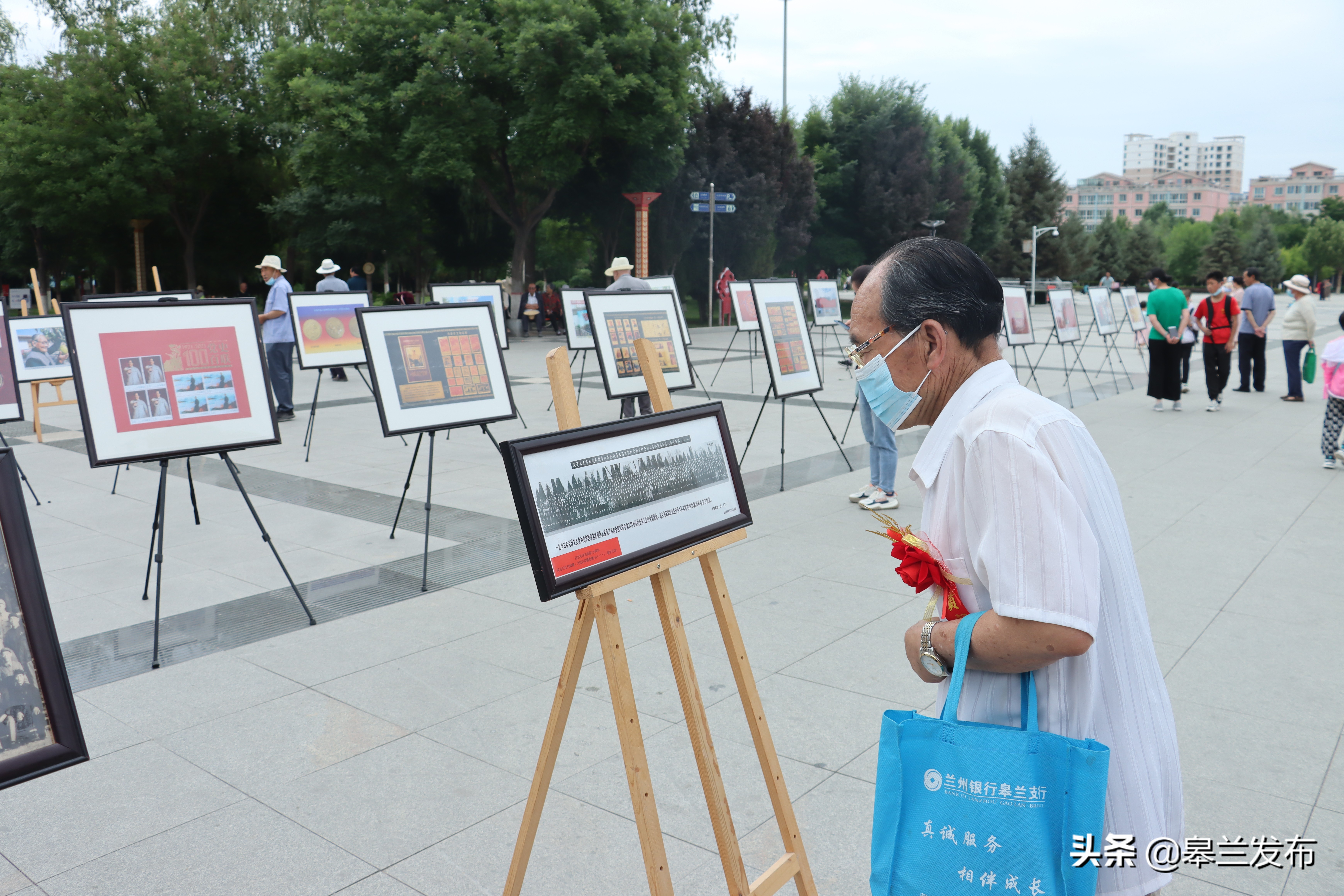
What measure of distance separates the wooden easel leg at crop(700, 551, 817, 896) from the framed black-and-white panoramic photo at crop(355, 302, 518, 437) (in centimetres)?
379

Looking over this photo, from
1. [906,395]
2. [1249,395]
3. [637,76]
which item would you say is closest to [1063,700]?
[906,395]

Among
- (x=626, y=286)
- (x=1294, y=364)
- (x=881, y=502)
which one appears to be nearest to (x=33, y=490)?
(x=626, y=286)

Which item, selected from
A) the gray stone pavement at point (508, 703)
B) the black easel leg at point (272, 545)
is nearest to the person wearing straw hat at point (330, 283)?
the gray stone pavement at point (508, 703)

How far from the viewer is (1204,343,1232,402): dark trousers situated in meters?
12.6

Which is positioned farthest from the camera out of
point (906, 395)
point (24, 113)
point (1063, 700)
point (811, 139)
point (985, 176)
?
point (985, 176)

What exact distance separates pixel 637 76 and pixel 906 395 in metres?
23.2

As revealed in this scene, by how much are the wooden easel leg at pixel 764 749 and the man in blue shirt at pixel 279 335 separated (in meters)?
10.2

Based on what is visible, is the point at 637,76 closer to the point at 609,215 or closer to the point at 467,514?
the point at 609,215

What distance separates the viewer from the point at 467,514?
23.8 feet

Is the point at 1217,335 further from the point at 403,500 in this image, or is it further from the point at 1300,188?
the point at 1300,188

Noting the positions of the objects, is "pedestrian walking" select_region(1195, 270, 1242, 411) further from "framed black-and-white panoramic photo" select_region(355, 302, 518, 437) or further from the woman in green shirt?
"framed black-and-white panoramic photo" select_region(355, 302, 518, 437)

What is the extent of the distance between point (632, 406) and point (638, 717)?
8127 mm

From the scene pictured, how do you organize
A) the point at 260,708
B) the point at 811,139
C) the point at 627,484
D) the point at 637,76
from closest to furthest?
1. the point at 627,484
2. the point at 260,708
3. the point at 637,76
4. the point at 811,139

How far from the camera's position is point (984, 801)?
1.54m
